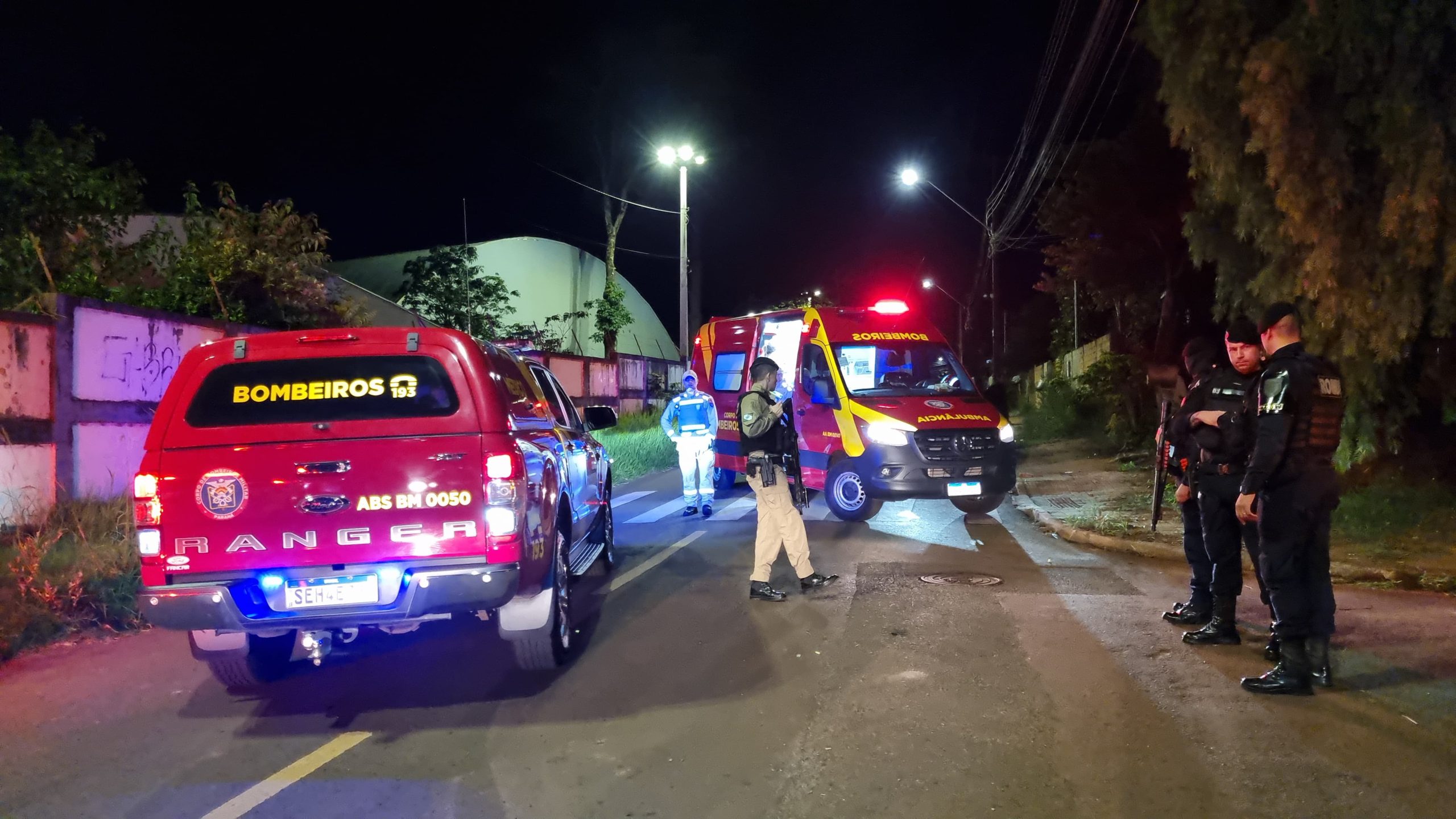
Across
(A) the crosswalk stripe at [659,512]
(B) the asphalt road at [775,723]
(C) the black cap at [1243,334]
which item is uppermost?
(C) the black cap at [1243,334]

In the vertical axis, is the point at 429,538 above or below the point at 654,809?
above

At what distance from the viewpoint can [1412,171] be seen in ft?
27.9

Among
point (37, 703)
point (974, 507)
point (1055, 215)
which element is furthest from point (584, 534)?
point (1055, 215)

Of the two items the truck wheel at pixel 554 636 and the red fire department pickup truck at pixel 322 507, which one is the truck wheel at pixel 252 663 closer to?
the red fire department pickup truck at pixel 322 507

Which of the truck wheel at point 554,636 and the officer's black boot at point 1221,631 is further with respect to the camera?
the officer's black boot at point 1221,631

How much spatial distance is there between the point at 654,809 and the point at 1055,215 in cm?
1826

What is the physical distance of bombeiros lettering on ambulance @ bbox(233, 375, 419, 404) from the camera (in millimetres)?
5195

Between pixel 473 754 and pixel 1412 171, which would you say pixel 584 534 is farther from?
pixel 1412 171

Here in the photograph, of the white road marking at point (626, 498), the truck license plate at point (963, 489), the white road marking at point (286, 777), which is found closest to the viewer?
the white road marking at point (286, 777)

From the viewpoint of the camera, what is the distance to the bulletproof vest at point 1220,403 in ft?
19.4

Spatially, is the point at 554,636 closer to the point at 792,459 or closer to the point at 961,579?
the point at 792,459

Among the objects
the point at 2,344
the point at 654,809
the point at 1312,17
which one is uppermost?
the point at 1312,17

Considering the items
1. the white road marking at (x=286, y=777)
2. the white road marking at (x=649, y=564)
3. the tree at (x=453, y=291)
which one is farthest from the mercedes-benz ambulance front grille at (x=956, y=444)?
the tree at (x=453, y=291)

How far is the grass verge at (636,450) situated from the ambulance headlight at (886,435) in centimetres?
701
